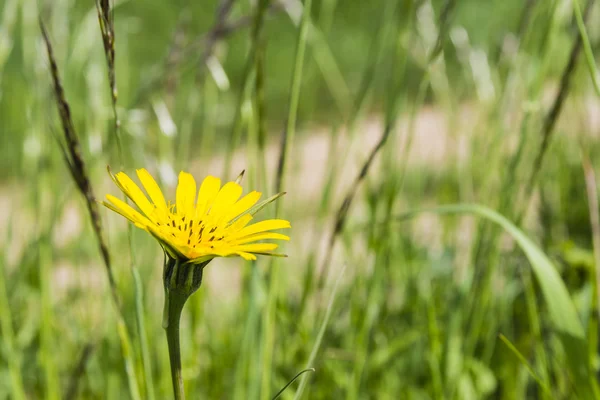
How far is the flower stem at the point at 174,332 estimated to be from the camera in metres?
0.28

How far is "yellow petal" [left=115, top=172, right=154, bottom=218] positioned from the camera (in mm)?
280

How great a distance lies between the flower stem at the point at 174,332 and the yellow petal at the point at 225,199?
40 millimetres

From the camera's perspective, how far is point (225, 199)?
1.05ft

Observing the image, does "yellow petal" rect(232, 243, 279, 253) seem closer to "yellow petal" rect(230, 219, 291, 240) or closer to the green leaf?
"yellow petal" rect(230, 219, 291, 240)

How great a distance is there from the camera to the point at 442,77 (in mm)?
1017

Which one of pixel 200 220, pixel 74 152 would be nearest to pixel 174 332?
pixel 200 220

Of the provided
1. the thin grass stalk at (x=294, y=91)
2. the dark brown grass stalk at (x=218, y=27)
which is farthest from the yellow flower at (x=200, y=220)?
the dark brown grass stalk at (x=218, y=27)

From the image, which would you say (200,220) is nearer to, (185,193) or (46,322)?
(185,193)

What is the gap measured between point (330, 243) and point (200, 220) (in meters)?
0.22

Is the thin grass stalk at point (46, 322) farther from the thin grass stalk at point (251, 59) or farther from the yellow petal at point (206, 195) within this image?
the yellow petal at point (206, 195)

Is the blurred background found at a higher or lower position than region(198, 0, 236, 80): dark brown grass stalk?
lower

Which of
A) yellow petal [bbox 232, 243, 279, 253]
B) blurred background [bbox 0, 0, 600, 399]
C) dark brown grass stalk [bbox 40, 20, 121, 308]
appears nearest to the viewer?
yellow petal [bbox 232, 243, 279, 253]

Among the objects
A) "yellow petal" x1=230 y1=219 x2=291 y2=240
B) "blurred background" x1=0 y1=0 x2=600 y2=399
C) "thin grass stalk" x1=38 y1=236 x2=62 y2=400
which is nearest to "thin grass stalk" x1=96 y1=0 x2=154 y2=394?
"blurred background" x1=0 y1=0 x2=600 y2=399

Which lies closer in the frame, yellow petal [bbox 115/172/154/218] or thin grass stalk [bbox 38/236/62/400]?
yellow petal [bbox 115/172/154/218]
